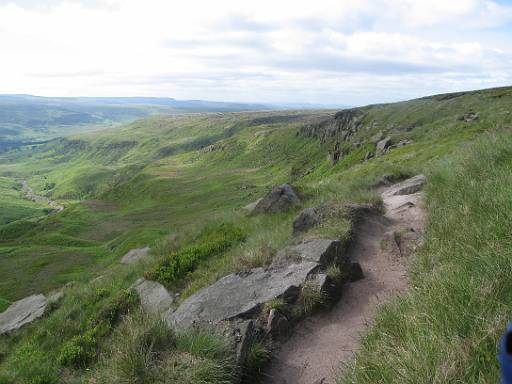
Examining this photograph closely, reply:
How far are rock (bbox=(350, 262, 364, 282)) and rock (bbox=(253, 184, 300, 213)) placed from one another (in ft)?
27.7

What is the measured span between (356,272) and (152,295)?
22.3ft

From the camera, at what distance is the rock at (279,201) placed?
18.3 meters

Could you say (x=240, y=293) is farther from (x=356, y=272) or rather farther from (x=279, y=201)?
(x=279, y=201)

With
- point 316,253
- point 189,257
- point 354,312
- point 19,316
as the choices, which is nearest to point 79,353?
point 189,257

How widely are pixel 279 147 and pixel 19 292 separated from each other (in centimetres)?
12860

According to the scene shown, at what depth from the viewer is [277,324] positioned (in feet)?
24.5

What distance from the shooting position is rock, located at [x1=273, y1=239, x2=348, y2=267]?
9.48 metres

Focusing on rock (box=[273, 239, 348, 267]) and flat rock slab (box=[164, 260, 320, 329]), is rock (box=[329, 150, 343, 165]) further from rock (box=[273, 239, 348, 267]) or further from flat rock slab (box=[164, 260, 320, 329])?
flat rock slab (box=[164, 260, 320, 329])

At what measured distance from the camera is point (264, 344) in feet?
23.0

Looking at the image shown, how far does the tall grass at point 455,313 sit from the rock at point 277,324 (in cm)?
243

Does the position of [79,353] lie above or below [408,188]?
below

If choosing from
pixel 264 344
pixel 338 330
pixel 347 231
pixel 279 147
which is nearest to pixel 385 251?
pixel 347 231

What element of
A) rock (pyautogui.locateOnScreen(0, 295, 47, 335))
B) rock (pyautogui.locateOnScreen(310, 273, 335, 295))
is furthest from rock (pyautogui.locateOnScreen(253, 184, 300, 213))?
rock (pyautogui.locateOnScreen(0, 295, 47, 335))

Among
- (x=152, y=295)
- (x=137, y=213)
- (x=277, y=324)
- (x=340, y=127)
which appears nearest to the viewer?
(x=277, y=324)
